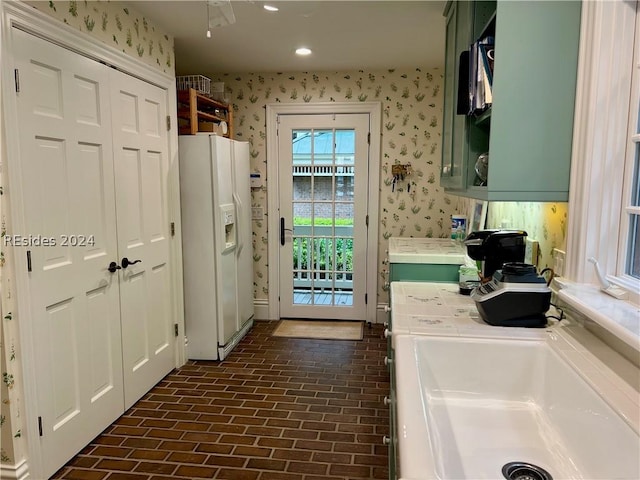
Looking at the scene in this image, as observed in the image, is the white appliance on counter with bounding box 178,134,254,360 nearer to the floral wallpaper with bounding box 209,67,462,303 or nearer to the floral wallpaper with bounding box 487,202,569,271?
the floral wallpaper with bounding box 209,67,462,303

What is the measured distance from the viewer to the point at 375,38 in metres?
3.46

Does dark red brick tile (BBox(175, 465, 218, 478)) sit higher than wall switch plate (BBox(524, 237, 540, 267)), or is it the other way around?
wall switch plate (BBox(524, 237, 540, 267))

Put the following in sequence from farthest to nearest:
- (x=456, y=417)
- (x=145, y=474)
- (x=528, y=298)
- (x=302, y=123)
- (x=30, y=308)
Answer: (x=302, y=123), (x=145, y=474), (x=30, y=308), (x=528, y=298), (x=456, y=417)

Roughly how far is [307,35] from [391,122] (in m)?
1.39

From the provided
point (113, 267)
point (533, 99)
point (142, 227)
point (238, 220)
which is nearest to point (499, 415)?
point (533, 99)

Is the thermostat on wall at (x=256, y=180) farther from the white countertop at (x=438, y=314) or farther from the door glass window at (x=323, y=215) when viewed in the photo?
the white countertop at (x=438, y=314)

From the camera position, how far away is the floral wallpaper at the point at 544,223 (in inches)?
72.2

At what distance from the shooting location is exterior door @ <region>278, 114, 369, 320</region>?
180 inches

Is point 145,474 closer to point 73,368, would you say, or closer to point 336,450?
point 73,368

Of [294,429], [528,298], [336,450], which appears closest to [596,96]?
[528,298]

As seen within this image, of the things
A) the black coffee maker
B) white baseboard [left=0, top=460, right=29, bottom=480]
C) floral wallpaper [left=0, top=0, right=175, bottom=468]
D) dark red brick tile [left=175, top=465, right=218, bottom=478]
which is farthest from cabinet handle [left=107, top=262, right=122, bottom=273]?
the black coffee maker

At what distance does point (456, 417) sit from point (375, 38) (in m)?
2.86

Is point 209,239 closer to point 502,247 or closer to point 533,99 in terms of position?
point 502,247

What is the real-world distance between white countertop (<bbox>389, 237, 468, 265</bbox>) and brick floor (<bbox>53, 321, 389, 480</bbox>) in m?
0.92
